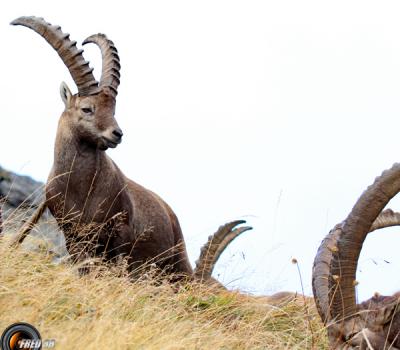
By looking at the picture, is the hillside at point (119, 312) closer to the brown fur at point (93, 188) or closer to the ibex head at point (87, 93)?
the brown fur at point (93, 188)

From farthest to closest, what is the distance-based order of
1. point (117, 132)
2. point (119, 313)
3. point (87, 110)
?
point (87, 110) < point (117, 132) < point (119, 313)

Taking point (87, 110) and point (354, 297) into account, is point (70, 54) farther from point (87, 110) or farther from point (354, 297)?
point (354, 297)

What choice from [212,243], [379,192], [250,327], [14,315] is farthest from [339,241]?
[212,243]

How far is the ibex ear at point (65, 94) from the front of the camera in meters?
11.2

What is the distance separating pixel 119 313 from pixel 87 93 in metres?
4.16

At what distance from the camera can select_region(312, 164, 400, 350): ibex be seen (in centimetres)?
757

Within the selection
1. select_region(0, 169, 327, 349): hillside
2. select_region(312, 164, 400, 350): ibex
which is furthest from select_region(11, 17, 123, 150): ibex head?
select_region(312, 164, 400, 350): ibex

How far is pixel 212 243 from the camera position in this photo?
1513 centimetres

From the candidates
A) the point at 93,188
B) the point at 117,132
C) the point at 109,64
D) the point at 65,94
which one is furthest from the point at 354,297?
the point at 65,94

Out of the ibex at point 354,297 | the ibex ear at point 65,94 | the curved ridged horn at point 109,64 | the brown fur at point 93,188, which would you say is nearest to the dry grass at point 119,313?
the ibex at point 354,297

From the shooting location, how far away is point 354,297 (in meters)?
7.89

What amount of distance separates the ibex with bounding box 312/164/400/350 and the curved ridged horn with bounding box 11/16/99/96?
4.32 meters

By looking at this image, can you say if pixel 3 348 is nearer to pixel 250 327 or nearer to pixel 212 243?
pixel 250 327

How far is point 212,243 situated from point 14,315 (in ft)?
28.5
